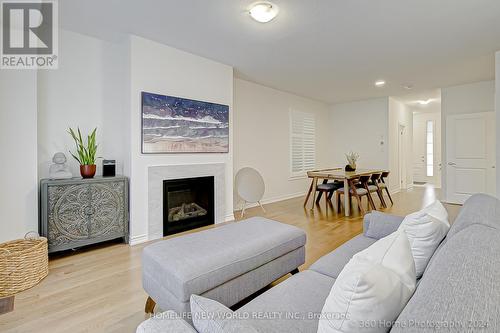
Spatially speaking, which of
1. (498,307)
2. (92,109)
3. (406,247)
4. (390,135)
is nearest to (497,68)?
(390,135)

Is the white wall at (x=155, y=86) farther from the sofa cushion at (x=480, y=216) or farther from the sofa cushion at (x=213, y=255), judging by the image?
the sofa cushion at (x=480, y=216)

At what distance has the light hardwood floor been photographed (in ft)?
5.54

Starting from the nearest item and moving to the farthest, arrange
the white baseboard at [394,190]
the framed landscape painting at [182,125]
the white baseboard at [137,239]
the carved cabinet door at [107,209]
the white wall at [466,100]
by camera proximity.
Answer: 1. the carved cabinet door at [107,209]
2. the white baseboard at [137,239]
3. the framed landscape painting at [182,125]
4. the white wall at [466,100]
5. the white baseboard at [394,190]

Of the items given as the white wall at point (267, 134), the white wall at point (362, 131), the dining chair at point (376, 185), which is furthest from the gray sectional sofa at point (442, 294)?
the white wall at point (362, 131)

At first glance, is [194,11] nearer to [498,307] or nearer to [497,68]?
[498,307]

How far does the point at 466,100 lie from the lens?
17.9 feet

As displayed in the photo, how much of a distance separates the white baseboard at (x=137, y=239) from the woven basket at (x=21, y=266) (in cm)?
89

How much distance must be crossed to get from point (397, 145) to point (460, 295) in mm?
7562

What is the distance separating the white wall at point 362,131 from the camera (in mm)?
6793

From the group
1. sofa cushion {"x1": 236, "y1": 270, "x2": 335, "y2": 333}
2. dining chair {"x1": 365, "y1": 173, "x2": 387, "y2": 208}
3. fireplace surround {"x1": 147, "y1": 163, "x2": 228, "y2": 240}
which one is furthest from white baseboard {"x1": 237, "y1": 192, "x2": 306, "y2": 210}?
sofa cushion {"x1": 236, "y1": 270, "x2": 335, "y2": 333}

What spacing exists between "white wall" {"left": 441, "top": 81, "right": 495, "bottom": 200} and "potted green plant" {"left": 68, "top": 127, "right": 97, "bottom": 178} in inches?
264

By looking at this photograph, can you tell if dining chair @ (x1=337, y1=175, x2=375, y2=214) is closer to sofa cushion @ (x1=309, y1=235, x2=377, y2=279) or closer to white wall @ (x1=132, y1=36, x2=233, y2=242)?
white wall @ (x1=132, y1=36, x2=233, y2=242)

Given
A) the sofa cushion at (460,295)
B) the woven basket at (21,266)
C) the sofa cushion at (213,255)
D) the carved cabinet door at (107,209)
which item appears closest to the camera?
the sofa cushion at (460,295)

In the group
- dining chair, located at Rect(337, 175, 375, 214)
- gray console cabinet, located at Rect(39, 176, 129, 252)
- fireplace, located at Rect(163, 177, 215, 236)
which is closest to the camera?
gray console cabinet, located at Rect(39, 176, 129, 252)
